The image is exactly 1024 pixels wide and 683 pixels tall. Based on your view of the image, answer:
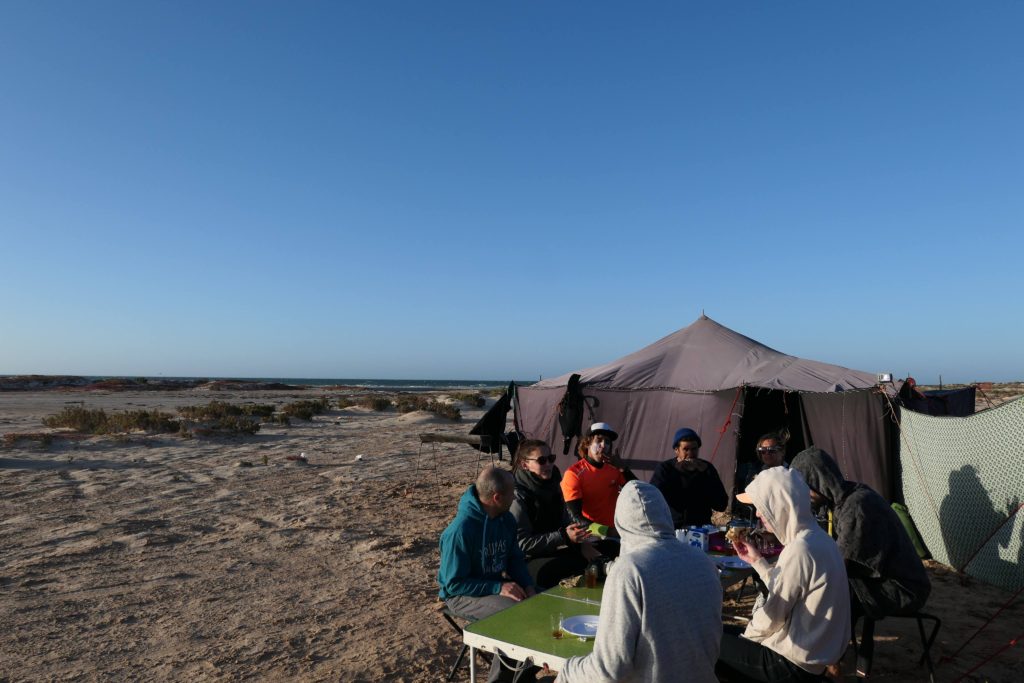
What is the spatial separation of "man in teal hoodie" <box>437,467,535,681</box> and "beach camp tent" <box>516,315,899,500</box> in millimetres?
5660

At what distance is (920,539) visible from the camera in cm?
691

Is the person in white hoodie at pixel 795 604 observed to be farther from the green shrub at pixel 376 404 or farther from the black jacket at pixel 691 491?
the green shrub at pixel 376 404

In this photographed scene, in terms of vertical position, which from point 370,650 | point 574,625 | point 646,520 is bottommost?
point 370,650

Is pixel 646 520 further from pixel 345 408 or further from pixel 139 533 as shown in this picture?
pixel 345 408

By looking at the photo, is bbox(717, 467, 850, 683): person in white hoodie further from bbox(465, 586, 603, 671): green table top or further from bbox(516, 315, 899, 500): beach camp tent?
bbox(516, 315, 899, 500): beach camp tent

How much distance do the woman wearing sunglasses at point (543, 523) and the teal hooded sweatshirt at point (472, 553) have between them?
0.66m

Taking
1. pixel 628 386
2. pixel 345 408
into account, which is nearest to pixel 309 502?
pixel 628 386

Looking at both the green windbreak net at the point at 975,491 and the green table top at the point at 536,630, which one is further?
the green windbreak net at the point at 975,491

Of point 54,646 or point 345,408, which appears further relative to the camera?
point 345,408

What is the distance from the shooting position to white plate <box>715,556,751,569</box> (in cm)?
386

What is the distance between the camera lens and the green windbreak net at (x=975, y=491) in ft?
17.7

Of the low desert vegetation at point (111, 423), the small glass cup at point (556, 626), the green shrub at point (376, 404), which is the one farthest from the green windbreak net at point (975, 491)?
the green shrub at point (376, 404)

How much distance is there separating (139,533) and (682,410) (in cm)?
673

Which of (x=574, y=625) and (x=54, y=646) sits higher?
(x=574, y=625)
